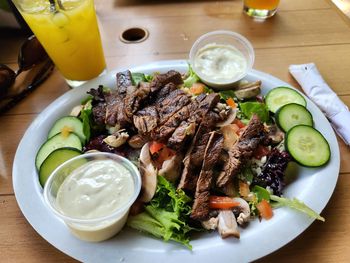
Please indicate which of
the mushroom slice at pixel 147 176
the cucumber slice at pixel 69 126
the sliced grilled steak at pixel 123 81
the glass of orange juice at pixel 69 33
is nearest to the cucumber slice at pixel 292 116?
the mushroom slice at pixel 147 176

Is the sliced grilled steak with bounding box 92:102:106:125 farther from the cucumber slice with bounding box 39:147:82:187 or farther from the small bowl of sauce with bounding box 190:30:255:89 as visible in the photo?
the small bowl of sauce with bounding box 190:30:255:89

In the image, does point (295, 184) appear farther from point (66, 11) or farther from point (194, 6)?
point (194, 6)

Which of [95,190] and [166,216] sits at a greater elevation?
[95,190]

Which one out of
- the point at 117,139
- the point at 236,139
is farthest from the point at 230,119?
the point at 117,139

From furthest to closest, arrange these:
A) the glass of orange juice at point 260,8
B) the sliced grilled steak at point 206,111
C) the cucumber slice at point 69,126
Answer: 1. the glass of orange juice at point 260,8
2. the cucumber slice at point 69,126
3. the sliced grilled steak at point 206,111

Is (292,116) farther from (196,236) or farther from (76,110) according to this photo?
(76,110)

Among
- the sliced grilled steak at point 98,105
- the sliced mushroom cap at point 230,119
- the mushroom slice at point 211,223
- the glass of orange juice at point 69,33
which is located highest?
the glass of orange juice at point 69,33

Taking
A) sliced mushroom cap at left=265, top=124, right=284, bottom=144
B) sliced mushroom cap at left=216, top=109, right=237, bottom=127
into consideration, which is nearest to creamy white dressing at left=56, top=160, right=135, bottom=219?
sliced mushroom cap at left=216, top=109, right=237, bottom=127

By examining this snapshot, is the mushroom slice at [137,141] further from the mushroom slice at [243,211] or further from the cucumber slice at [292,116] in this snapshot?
the cucumber slice at [292,116]
